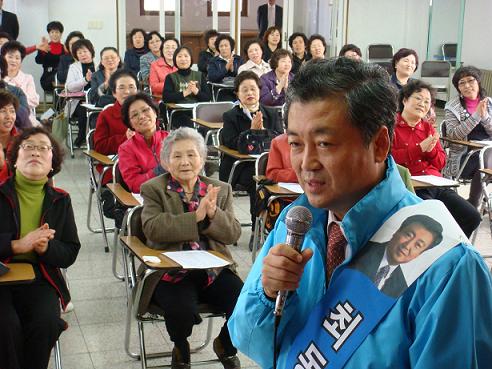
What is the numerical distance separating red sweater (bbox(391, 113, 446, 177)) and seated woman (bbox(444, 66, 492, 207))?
1.02 metres

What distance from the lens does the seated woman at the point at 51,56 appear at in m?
10.5

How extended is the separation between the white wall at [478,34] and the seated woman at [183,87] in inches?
237

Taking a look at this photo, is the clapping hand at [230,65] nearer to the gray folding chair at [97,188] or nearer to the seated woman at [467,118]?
the seated woman at [467,118]

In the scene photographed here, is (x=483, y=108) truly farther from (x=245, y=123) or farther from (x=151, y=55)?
(x=151, y=55)

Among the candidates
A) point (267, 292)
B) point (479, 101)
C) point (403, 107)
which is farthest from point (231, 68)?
point (267, 292)

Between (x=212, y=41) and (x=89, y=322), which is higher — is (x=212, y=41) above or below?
above

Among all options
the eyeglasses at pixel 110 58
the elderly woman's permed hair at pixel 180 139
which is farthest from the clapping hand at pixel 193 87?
the elderly woman's permed hair at pixel 180 139

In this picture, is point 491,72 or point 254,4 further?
point 254,4

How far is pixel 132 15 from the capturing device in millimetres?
12938

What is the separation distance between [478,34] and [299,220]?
11.7m

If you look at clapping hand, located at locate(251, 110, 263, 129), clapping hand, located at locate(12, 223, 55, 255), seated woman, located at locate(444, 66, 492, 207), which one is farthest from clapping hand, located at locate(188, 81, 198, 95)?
clapping hand, located at locate(12, 223, 55, 255)

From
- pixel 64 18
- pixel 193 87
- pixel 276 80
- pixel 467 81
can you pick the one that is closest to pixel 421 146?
pixel 467 81

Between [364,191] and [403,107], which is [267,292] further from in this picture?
[403,107]

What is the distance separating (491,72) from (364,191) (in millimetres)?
11252
